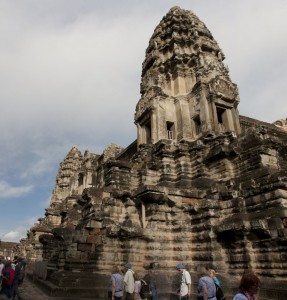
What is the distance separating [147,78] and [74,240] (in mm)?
12399

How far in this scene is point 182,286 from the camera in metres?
6.65

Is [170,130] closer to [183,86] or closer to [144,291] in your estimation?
[183,86]

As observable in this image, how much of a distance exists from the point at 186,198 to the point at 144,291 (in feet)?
16.0

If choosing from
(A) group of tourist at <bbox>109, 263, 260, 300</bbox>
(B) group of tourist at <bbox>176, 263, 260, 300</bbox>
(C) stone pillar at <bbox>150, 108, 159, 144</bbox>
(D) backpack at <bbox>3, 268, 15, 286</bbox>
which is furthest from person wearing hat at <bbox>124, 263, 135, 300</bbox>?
(C) stone pillar at <bbox>150, 108, 159, 144</bbox>

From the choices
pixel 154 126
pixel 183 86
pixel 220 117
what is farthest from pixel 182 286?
pixel 183 86

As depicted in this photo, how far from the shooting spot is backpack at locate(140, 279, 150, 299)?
7988 millimetres

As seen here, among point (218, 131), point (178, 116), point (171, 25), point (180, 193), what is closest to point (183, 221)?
point (180, 193)

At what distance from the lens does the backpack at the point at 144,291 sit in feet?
26.2

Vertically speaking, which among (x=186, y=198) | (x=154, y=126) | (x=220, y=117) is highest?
(x=220, y=117)

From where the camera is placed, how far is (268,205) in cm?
935

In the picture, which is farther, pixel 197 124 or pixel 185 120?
pixel 197 124

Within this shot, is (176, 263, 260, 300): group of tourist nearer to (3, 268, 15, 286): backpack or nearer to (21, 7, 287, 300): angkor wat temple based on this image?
(21, 7, 287, 300): angkor wat temple

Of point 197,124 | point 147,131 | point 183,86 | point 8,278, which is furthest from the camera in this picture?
point 147,131

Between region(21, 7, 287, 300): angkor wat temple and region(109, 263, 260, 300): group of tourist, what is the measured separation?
1.05 metres
